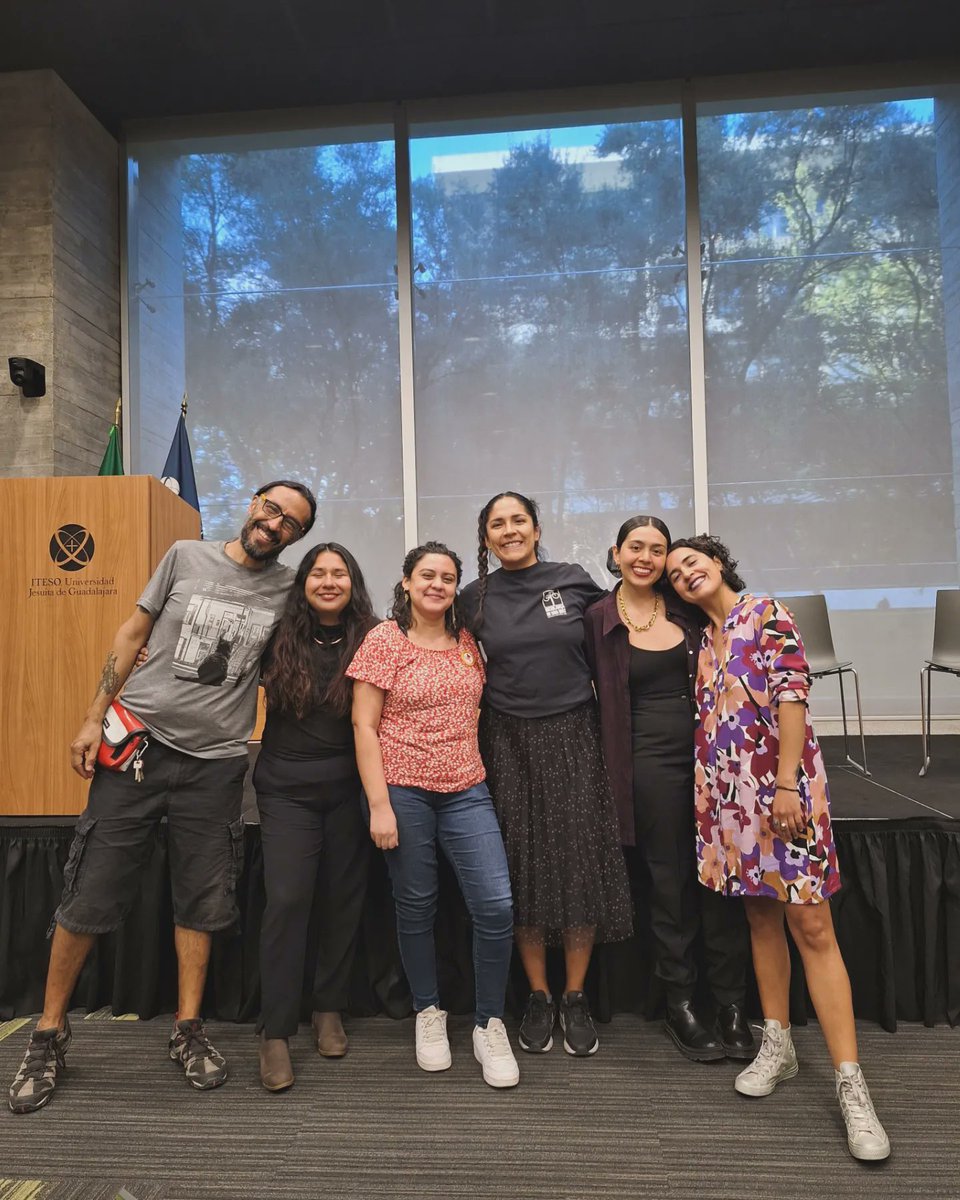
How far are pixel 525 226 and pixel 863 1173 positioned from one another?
5.02 metres

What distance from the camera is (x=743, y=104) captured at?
4949mm

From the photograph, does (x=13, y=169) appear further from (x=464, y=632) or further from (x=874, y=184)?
(x=874, y=184)

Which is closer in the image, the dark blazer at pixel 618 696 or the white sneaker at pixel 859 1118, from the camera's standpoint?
the white sneaker at pixel 859 1118

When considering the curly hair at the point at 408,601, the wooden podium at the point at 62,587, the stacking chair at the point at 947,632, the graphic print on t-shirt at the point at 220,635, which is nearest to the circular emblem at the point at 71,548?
the wooden podium at the point at 62,587

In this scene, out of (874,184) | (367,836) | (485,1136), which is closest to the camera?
(485,1136)

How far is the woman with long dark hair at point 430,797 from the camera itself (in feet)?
6.48

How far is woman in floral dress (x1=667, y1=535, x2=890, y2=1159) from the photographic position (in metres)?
1.77

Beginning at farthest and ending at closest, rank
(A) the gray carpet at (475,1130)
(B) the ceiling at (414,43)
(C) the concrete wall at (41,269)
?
(C) the concrete wall at (41,269), (B) the ceiling at (414,43), (A) the gray carpet at (475,1130)

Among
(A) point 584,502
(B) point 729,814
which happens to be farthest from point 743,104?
(B) point 729,814

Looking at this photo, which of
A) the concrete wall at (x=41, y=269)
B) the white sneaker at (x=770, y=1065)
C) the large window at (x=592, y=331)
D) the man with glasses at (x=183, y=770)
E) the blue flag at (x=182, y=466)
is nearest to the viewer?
the white sneaker at (x=770, y=1065)

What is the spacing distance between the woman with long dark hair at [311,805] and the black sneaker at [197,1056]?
12cm

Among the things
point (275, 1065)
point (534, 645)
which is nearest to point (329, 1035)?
point (275, 1065)

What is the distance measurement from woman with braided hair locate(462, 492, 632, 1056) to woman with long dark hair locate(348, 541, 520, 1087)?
9cm

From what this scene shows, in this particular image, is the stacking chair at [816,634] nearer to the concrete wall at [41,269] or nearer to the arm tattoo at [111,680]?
the arm tattoo at [111,680]
